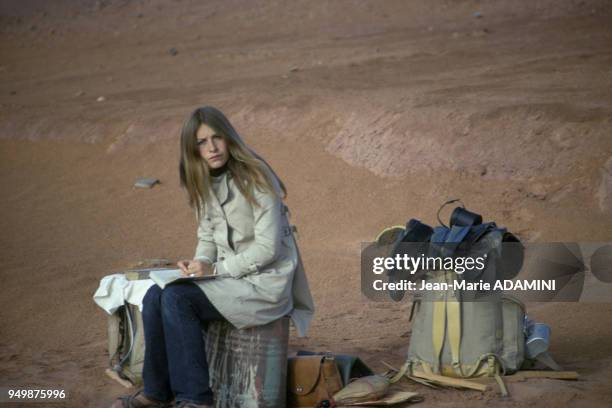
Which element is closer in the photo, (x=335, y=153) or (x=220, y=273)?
(x=220, y=273)

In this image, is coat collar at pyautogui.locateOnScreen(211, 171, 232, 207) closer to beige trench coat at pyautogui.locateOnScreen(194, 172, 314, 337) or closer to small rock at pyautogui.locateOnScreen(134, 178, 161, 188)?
beige trench coat at pyautogui.locateOnScreen(194, 172, 314, 337)

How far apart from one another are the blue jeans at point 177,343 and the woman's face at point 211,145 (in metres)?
0.62

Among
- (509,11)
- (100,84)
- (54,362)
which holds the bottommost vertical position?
(54,362)

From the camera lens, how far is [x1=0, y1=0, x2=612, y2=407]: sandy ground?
6238mm

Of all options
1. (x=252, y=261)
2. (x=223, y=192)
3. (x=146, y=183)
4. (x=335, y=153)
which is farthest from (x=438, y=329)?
(x=146, y=183)

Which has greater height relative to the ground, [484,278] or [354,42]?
[354,42]

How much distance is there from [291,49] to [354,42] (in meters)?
1.07

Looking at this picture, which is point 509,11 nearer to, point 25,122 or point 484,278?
point 25,122

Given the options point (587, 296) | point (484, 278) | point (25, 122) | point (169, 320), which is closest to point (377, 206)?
point (587, 296)

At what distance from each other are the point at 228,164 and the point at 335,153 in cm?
593

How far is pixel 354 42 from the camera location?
596 inches

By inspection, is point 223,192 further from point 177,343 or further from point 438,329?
point 438,329

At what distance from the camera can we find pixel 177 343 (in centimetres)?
418

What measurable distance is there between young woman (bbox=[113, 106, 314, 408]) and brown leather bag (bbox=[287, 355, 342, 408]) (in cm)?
18
